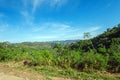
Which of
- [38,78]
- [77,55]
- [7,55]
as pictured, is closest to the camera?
[38,78]

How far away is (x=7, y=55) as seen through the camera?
1288 cm

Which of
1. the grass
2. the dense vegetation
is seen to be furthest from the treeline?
the grass

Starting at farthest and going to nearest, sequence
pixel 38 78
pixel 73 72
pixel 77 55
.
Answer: pixel 77 55 < pixel 73 72 < pixel 38 78

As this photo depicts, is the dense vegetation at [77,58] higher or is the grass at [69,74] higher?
the dense vegetation at [77,58]

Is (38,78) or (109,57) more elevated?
(109,57)

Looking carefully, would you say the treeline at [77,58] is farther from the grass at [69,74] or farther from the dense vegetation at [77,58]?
the grass at [69,74]

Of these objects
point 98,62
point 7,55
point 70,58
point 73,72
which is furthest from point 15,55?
point 98,62

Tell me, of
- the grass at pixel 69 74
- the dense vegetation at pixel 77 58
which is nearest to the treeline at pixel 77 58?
the dense vegetation at pixel 77 58

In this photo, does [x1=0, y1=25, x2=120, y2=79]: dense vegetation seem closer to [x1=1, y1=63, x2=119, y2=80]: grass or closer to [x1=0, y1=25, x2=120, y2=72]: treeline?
[x1=0, y1=25, x2=120, y2=72]: treeline

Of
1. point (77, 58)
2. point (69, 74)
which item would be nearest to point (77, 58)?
point (77, 58)

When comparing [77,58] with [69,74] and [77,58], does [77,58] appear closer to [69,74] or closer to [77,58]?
[77,58]

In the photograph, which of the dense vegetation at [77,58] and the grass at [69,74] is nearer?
the grass at [69,74]

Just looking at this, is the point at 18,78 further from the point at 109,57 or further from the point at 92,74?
the point at 109,57

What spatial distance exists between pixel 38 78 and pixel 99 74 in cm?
284
